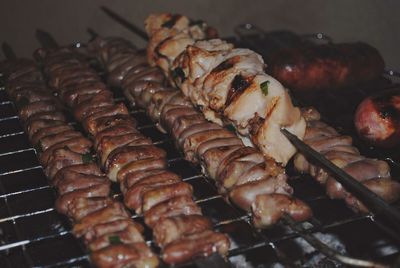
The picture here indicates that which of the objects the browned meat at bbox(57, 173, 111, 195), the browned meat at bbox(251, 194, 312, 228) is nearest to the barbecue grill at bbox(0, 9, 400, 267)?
the browned meat at bbox(251, 194, 312, 228)

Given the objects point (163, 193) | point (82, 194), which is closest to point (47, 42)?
point (82, 194)

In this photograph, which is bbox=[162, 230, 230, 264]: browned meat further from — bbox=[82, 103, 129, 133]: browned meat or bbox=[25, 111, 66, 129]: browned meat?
bbox=[25, 111, 66, 129]: browned meat

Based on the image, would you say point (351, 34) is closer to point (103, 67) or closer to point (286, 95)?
point (103, 67)

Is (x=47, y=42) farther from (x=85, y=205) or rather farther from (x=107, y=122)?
(x=85, y=205)

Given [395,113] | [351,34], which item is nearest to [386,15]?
[351,34]

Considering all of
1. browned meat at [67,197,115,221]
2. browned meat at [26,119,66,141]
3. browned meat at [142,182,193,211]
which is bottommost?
browned meat at [142,182,193,211]

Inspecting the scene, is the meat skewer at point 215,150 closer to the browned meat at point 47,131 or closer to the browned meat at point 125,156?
the browned meat at point 125,156

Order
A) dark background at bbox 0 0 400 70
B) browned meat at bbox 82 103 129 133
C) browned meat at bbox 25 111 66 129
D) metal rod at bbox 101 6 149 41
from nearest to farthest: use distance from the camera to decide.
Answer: browned meat at bbox 82 103 129 133 < browned meat at bbox 25 111 66 129 < metal rod at bbox 101 6 149 41 < dark background at bbox 0 0 400 70
